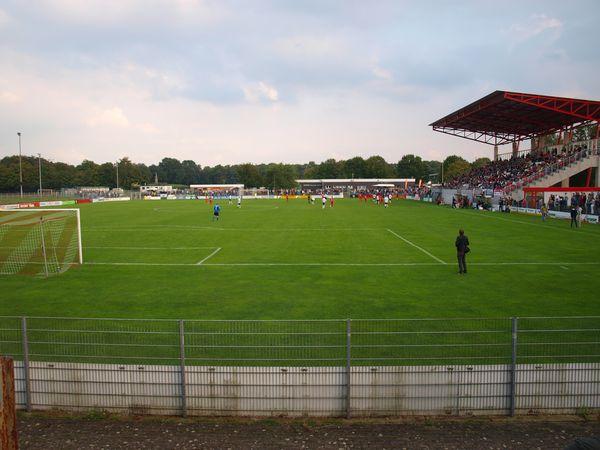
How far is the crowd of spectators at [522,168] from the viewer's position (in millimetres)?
52656

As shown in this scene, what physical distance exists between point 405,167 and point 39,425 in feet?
563

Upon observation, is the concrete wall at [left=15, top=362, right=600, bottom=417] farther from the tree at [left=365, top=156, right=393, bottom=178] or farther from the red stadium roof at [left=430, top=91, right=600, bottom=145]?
the tree at [left=365, top=156, right=393, bottom=178]

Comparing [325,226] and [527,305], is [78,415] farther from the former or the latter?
[325,226]

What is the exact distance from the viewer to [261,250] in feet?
76.7

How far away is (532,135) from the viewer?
6894 cm

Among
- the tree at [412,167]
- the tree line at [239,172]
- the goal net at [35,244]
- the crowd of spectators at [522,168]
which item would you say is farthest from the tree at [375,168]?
the goal net at [35,244]

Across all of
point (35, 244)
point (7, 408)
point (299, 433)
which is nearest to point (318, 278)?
point (299, 433)

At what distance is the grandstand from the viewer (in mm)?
50250

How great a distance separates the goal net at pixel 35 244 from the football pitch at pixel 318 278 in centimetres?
98

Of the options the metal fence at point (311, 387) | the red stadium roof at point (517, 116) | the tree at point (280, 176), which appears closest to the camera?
the metal fence at point (311, 387)

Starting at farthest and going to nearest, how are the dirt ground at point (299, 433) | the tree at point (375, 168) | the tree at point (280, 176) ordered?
the tree at point (375, 168), the tree at point (280, 176), the dirt ground at point (299, 433)

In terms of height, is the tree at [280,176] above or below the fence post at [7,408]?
above

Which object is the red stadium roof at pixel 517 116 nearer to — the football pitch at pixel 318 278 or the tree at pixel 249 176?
the football pitch at pixel 318 278

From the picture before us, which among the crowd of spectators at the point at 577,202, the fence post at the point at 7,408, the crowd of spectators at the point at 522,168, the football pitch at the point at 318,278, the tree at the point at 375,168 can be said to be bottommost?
the football pitch at the point at 318,278
